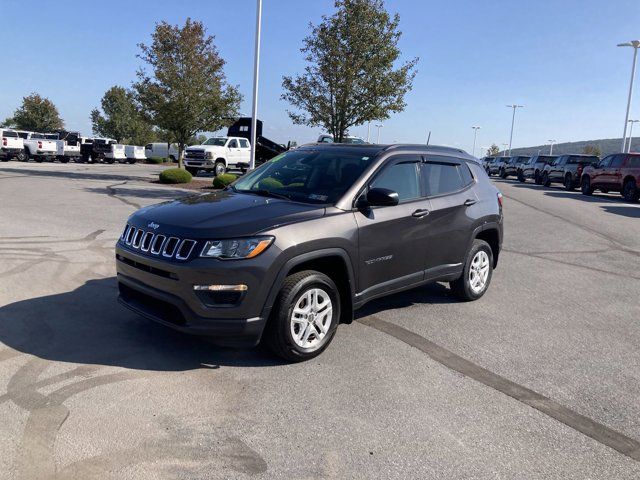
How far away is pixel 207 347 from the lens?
4488 millimetres

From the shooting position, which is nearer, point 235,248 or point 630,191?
point 235,248

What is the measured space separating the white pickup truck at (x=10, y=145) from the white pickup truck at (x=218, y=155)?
13.0m

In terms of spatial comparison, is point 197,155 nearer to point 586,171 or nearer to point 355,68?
point 355,68

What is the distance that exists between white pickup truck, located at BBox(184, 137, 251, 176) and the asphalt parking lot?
1952 centimetres

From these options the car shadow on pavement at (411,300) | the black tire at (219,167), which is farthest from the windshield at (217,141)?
the car shadow on pavement at (411,300)

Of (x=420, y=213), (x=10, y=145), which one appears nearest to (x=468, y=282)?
(x=420, y=213)

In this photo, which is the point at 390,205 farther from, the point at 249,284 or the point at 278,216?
the point at 249,284

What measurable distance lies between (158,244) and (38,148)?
3495 cm

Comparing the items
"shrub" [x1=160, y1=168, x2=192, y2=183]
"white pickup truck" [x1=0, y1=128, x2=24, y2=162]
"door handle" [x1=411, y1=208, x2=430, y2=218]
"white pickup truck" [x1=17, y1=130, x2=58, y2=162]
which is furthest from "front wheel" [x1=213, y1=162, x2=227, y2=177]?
Answer: "door handle" [x1=411, y1=208, x2=430, y2=218]

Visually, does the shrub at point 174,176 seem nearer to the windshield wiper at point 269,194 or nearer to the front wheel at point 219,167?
the front wheel at point 219,167

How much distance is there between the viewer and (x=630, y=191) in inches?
832

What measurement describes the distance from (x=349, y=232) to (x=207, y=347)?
61.2 inches

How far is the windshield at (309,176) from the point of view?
4.77m

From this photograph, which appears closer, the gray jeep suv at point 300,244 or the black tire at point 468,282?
the gray jeep suv at point 300,244
